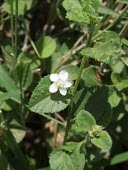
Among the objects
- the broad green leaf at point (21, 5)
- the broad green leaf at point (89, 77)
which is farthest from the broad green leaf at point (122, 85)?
the broad green leaf at point (21, 5)

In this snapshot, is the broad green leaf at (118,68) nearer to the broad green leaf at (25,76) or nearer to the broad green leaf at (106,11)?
the broad green leaf at (106,11)

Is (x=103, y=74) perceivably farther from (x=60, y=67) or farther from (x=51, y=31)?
Result: (x=51, y=31)

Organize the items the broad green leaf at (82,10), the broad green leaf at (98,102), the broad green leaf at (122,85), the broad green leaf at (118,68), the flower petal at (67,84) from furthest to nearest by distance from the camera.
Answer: the broad green leaf at (118,68) → the broad green leaf at (122,85) → the broad green leaf at (98,102) → the flower petal at (67,84) → the broad green leaf at (82,10)

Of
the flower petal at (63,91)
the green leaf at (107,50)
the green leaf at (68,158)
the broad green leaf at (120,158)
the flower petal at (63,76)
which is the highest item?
the green leaf at (107,50)

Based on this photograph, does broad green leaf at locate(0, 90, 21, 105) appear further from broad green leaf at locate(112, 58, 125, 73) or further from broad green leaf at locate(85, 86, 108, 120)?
broad green leaf at locate(112, 58, 125, 73)

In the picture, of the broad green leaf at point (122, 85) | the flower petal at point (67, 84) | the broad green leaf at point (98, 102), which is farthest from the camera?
the broad green leaf at point (122, 85)

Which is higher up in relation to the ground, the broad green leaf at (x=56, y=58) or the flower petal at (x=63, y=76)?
the flower petal at (x=63, y=76)

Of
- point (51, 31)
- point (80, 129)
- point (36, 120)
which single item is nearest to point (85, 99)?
point (80, 129)

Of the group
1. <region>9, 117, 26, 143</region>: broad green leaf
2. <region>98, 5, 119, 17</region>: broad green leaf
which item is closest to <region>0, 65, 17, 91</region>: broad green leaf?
<region>9, 117, 26, 143</region>: broad green leaf
